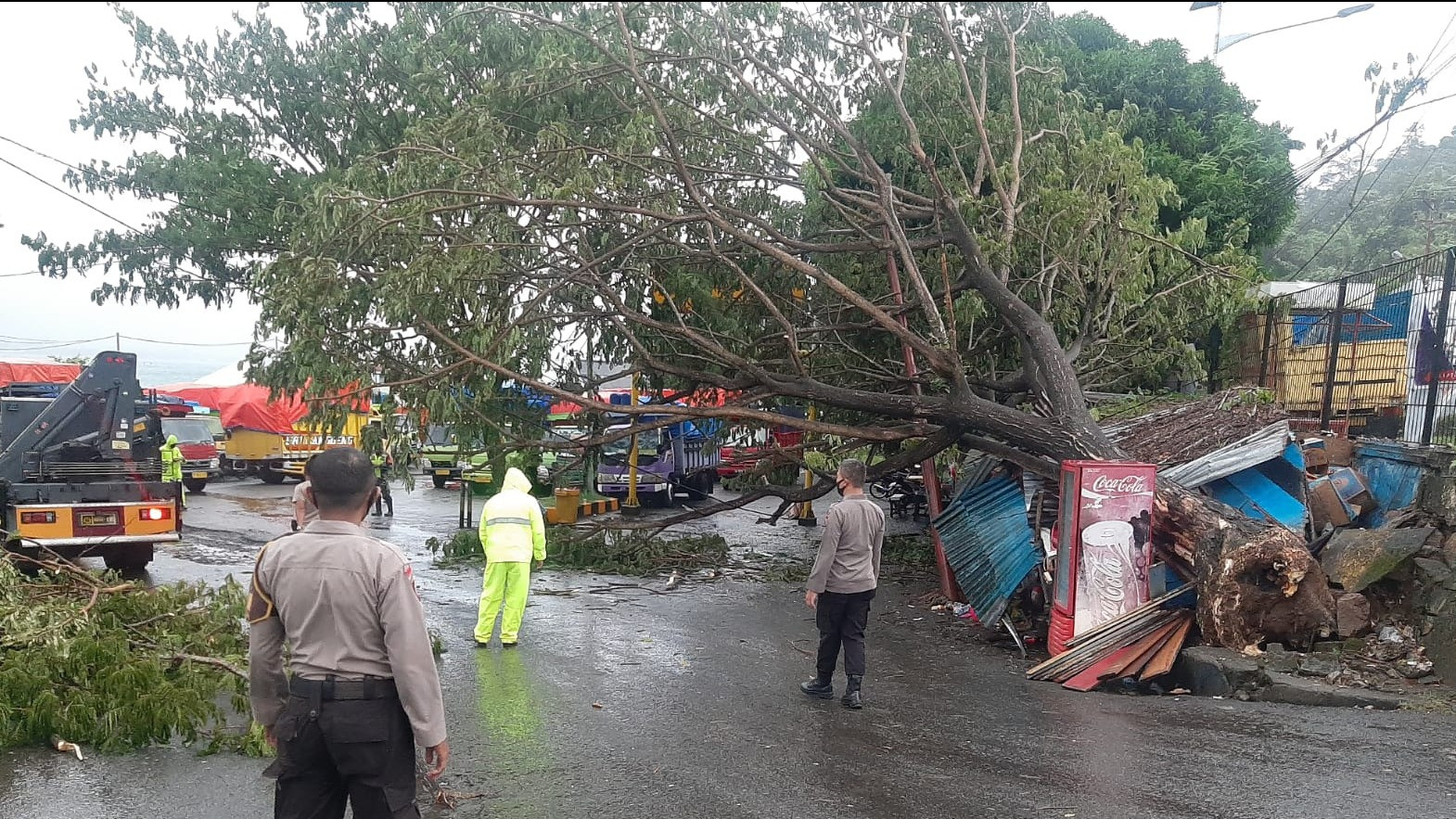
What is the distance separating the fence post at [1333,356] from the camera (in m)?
10.7

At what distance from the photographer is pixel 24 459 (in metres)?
10.8

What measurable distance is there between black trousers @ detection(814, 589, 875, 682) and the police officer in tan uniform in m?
3.84

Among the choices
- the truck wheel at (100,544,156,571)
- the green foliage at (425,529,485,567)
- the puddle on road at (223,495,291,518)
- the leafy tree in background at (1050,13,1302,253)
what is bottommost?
the puddle on road at (223,495,291,518)

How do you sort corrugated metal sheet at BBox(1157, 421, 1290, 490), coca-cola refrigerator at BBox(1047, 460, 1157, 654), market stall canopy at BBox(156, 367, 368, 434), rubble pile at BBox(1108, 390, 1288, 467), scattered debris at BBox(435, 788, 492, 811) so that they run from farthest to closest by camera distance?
market stall canopy at BBox(156, 367, 368, 434), rubble pile at BBox(1108, 390, 1288, 467), corrugated metal sheet at BBox(1157, 421, 1290, 490), coca-cola refrigerator at BBox(1047, 460, 1157, 654), scattered debris at BBox(435, 788, 492, 811)

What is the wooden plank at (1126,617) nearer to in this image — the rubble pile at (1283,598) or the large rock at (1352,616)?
the rubble pile at (1283,598)

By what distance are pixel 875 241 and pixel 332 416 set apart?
5.77 m

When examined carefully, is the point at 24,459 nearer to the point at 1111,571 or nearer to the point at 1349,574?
the point at 1111,571

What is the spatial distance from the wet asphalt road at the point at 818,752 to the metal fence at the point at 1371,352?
13.2ft

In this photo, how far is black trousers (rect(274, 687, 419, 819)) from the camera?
10.3 feet

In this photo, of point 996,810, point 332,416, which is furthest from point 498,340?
point 996,810

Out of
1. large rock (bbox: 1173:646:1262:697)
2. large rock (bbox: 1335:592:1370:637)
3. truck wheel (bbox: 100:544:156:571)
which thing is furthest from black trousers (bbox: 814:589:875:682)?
truck wheel (bbox: 100:544:156:571)

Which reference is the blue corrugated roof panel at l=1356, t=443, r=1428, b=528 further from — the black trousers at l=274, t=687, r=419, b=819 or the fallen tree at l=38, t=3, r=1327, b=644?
the black trousers at l=274, t=687, r=419, b=819

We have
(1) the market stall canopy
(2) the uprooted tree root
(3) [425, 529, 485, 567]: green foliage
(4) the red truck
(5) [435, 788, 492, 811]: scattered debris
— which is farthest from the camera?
(1) the market stall canopy

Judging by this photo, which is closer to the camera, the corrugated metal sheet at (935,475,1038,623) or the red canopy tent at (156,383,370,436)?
the corrugated metal sheet at (935,475,1038,623)
